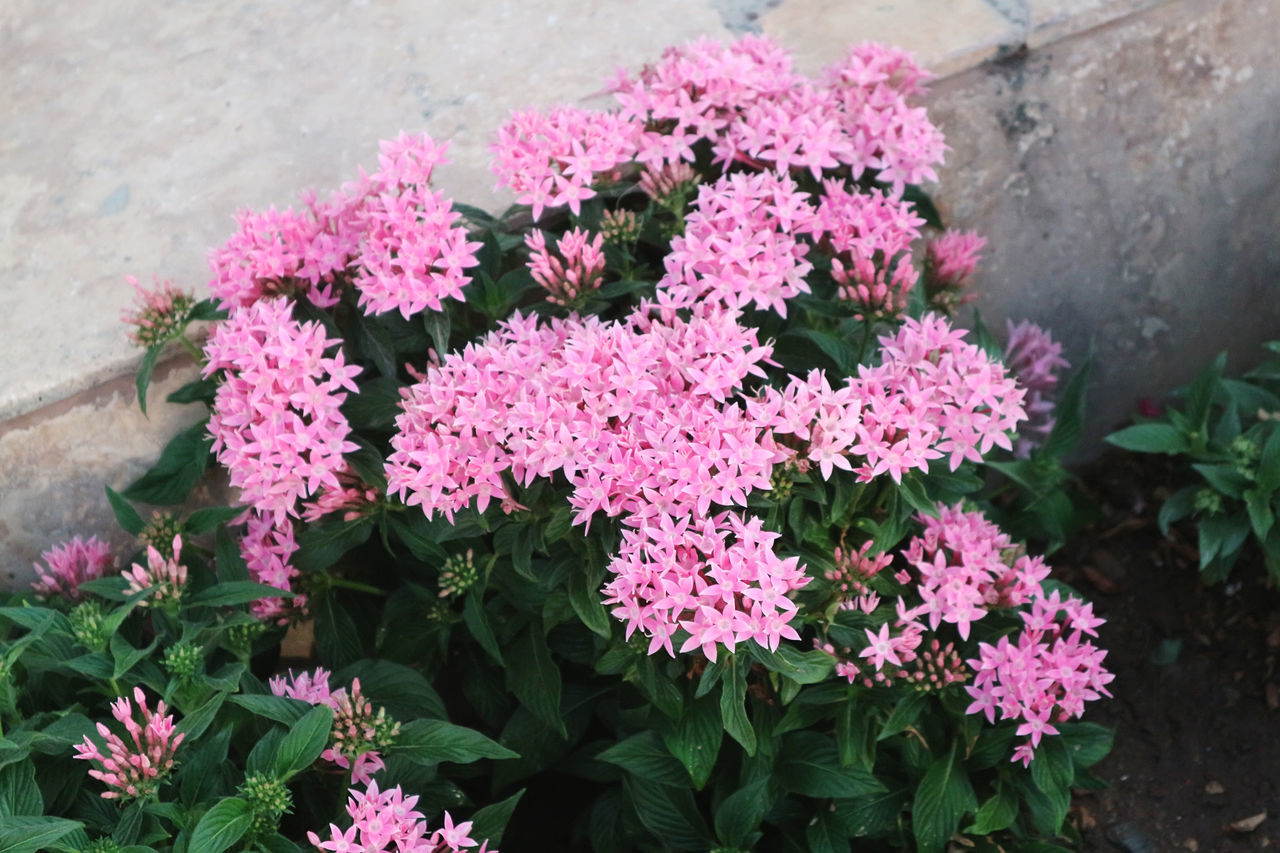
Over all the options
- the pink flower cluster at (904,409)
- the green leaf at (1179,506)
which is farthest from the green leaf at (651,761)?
the green leaf at (1179,506)

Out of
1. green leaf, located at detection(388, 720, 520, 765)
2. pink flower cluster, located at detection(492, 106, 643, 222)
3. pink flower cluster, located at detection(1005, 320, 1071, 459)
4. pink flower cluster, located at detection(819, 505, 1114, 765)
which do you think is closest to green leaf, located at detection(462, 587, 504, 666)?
green leaf, located at detection(388, 720, 520, 765)

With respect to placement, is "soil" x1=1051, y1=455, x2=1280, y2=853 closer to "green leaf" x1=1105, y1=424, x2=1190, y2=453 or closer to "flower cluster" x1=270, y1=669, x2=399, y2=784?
"green leaf" x1=1105, y1=424, x2=1190, y2=453

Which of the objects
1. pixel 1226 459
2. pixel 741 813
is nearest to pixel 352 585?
pixel 741 813

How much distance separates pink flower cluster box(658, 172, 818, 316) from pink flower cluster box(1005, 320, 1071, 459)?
956mm

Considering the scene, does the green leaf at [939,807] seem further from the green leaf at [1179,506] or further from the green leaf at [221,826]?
the green leaf at [221,826]

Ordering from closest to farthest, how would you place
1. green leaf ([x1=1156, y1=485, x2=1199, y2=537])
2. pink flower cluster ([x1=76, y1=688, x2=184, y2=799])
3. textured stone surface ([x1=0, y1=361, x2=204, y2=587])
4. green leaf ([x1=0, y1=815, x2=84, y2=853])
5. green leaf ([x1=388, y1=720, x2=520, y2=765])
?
green leaf ([x1=0, y1=815, x2=84, y2=853]) < pink flower cluster ([x1=76, y1=688, x2=184, y2=799]) < green leaf ([x1=388, y1=720, x2=520, y2=765]) < textured stone surface ([x1=0, y1=361, x2=204, y2=587]) < green leaf ([x1=1156, y1=485, x2=1199, y2=537])

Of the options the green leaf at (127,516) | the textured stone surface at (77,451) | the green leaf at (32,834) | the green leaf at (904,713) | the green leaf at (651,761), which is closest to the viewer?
the green leaf at (32,834)

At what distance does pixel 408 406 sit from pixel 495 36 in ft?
5.06

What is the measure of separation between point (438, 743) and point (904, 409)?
Result: 2.91 ft

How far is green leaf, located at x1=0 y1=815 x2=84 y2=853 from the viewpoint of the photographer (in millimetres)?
1635

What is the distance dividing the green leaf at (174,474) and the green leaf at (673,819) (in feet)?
3.36

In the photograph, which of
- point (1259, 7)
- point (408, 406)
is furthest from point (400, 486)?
point (1259, 7)

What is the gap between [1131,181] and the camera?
287cm

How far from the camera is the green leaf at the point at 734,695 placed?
180 cm
